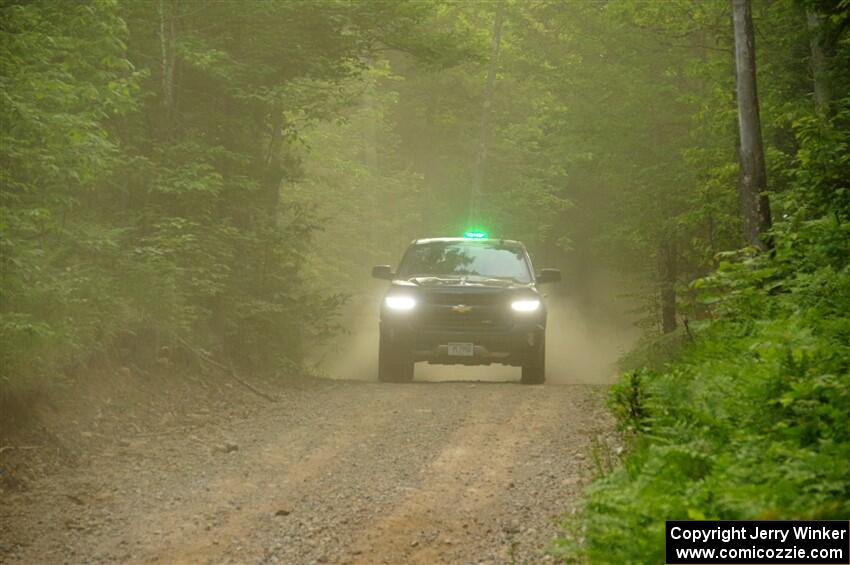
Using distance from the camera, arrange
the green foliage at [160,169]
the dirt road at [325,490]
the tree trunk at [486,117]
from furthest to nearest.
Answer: the tree trunk at [486,117]
the green foliage at [160,169]
the dirt road at [325,490]

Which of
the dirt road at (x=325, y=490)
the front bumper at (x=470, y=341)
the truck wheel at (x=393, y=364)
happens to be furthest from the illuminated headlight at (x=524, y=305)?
the dirt road at (x=325, y=490)

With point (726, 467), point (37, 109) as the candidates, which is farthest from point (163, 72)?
point (726, 467)

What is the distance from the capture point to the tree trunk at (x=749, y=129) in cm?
1430

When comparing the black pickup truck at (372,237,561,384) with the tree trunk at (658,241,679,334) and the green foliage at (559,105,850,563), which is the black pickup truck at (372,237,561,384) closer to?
the green foliage at (559,105,850,563)

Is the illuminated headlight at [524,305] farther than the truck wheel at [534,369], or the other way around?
Result: the truck wheel at [534,369]

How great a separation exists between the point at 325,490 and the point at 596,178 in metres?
18.8

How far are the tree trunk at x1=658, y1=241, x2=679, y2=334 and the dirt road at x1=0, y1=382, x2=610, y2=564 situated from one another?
11.0 meters

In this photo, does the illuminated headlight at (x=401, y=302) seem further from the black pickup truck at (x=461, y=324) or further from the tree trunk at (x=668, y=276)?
the tree trunk at (x=668, y=276)

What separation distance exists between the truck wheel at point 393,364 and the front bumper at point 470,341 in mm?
105

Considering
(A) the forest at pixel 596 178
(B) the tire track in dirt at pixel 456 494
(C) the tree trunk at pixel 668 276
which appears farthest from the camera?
(C) the tree trunk at pixel 668 276

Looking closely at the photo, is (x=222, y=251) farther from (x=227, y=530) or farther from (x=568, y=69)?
(x=568, y=69)

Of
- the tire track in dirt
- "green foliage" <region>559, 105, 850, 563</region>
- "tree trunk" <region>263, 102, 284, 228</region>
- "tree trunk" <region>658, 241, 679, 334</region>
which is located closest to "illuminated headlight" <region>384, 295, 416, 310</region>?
"tree trunk" <region>263, 102, 284, 228</region>

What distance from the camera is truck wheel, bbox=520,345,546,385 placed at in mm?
15594

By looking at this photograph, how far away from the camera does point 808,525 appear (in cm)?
470
